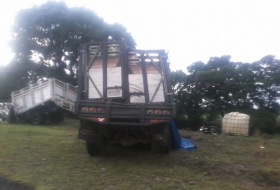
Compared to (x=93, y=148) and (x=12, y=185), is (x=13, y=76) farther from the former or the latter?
(x=12, y=185)

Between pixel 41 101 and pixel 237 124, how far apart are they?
10138mm

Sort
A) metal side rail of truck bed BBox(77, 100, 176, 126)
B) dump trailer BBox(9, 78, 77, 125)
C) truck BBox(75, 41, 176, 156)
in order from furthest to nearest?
1. dump trailer BBox(9, 78, 77, 125)
2. truck BBox(75, 41, 176, 156)
3. metal side rail of truck bed BBox(77, 100, 176, 126)

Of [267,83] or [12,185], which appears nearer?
[12,185]

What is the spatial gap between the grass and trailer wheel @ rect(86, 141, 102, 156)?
0.16 metres

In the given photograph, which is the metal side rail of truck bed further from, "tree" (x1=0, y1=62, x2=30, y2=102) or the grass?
"tree" (x1=0, y1=62, x2=30, y2=102)

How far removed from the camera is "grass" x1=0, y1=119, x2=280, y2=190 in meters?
7.07

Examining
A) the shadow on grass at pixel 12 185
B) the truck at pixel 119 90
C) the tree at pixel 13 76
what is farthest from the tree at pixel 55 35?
the shadow on grass at pixel 12 185

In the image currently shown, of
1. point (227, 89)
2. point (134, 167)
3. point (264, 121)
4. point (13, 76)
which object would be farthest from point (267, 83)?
point (13, 76)

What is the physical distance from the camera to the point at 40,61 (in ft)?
98.9

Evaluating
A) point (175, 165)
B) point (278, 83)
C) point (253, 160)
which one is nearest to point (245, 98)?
point (278, 83)

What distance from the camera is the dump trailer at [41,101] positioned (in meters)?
19.6

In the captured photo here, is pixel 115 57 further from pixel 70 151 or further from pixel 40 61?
pixel 40 61

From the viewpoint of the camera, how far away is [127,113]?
8398mm

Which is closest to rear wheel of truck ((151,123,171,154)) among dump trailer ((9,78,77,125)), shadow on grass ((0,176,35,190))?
shadow on grass ((0,176,35,190))
